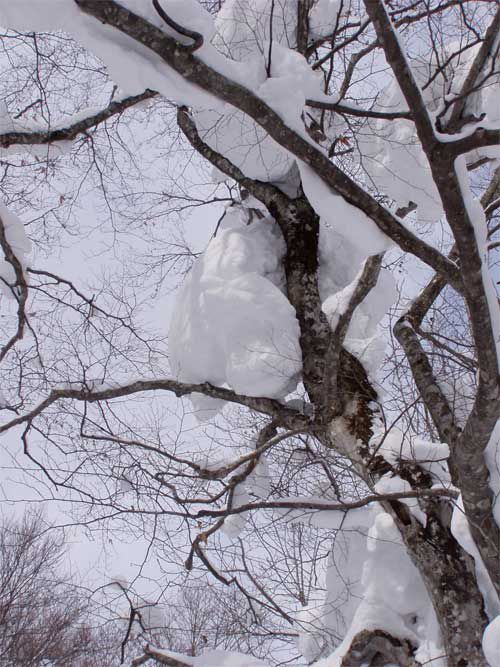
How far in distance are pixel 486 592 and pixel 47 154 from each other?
423 cm

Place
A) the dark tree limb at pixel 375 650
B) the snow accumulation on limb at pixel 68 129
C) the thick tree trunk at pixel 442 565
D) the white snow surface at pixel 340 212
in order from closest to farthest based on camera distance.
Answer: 1. the white snow surface at pixel 340 212
2. the thick tree trunk at pixel 442 565
3. the dark tree limb at pixel 375 650
4. the snow accumulation on limb at pixel 68 129

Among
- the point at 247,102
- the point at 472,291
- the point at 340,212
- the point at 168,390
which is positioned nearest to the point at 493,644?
the point at 472,291

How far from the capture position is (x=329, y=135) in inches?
174

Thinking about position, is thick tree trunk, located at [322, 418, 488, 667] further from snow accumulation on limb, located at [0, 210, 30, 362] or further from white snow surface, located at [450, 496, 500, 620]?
snow accumulation on limb, located at [0, 210, 30, 362]

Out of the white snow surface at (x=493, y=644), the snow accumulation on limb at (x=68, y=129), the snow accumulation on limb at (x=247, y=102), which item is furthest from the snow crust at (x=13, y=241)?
the white snow surface at (x=493, y=644)

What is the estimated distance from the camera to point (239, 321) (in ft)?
12.0

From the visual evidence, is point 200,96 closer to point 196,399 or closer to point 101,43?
point 101,43

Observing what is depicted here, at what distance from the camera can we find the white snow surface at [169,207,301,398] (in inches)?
139

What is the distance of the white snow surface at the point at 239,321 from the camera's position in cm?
354

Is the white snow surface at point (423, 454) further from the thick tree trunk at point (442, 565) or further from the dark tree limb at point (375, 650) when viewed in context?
the dark tree limb at point (375, 650)

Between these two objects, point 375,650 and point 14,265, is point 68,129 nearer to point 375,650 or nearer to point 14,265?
point 14,265

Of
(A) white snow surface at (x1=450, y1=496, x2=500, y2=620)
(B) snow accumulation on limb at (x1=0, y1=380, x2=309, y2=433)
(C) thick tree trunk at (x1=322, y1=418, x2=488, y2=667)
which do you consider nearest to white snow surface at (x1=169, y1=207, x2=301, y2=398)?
(B) snow accumulation on limb at (x1=0, y1=380, x2=309, y2=433)

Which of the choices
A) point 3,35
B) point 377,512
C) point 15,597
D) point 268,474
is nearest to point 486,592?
point 377,512

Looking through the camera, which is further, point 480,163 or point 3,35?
point 480,163
